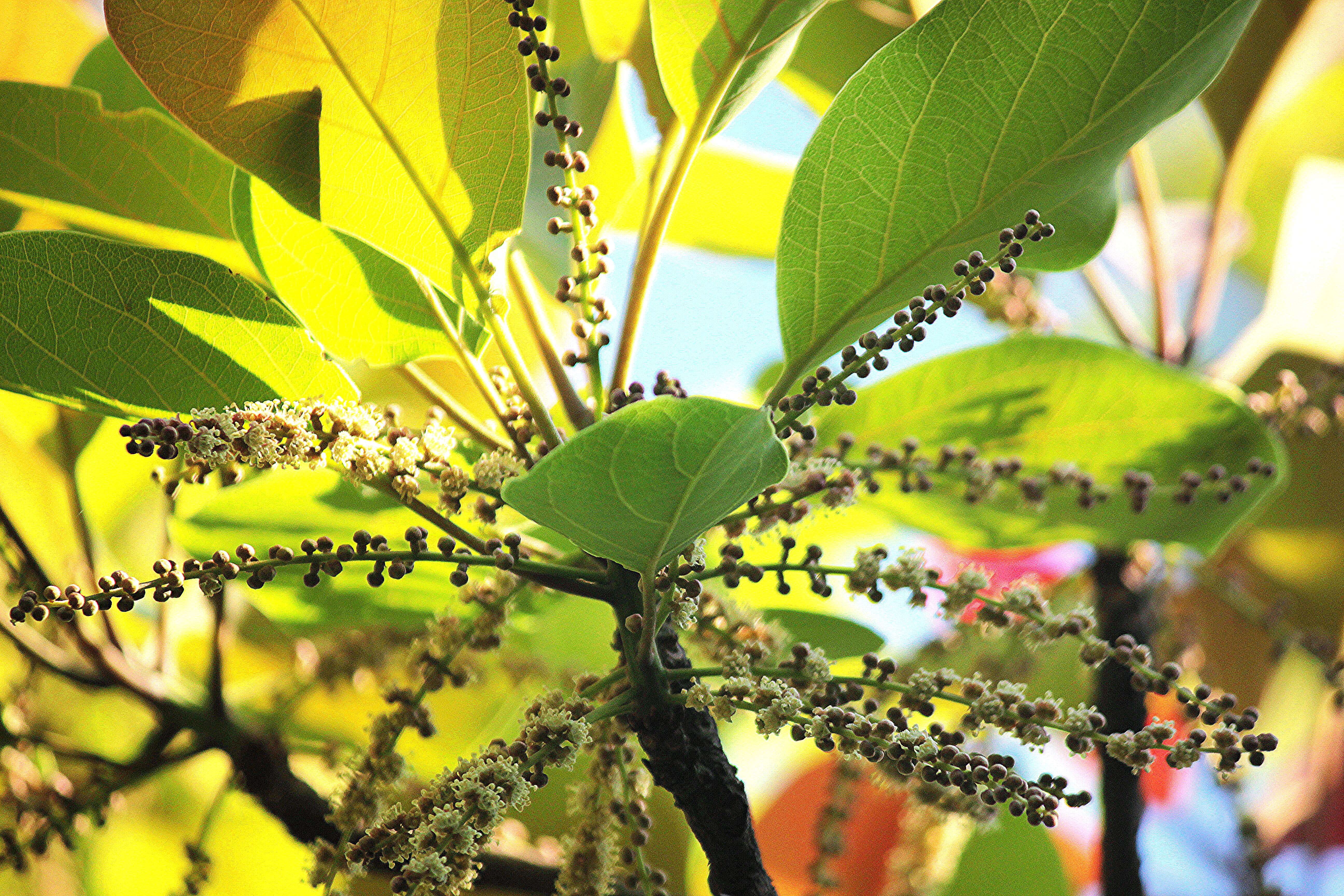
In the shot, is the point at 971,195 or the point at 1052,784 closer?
the point at 1052,784

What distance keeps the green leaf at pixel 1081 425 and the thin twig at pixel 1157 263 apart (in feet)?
1.49

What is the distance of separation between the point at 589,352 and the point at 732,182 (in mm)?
881

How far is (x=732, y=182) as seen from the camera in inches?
62.0

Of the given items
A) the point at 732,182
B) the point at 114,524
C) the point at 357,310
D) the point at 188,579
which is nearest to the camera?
the point at 188,579

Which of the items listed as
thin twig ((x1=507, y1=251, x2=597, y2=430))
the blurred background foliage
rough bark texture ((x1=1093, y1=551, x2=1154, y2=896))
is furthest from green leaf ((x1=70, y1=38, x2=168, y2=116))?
rough bark texture ((x1=1093, y1=551, x2=1154, y2=896))

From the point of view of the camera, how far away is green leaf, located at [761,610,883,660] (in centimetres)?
96

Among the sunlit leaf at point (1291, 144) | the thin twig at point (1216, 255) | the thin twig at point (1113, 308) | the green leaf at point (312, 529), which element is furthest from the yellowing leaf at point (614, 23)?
the sunlit leaf at point (1291, 144)

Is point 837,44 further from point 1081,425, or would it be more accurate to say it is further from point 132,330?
point 132,330

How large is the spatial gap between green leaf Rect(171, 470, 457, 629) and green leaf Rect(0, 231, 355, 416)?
0.22 m

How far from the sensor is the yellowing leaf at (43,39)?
154cm

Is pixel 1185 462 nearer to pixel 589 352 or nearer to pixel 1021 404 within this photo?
pixel 1021 404

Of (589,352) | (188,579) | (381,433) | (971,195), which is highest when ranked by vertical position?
(971,195)

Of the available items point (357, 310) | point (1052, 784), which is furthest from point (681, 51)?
point (1052, 784)

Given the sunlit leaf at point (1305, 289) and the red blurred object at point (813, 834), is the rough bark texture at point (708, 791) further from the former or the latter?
the sunlit leaf at point (1305, 289)
